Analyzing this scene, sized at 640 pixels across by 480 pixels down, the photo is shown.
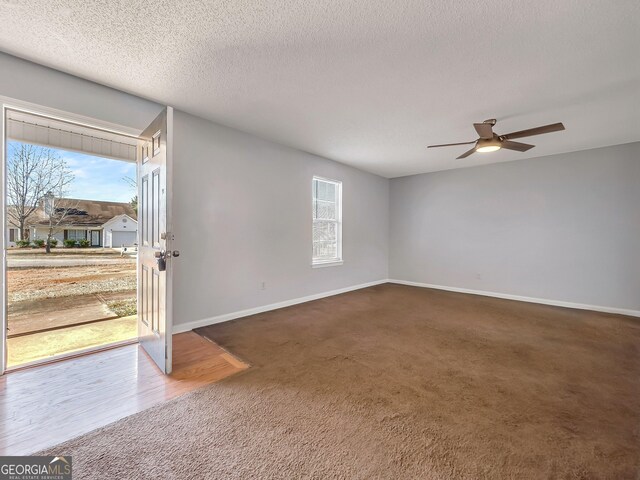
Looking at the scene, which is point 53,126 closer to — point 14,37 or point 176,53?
point 14,37

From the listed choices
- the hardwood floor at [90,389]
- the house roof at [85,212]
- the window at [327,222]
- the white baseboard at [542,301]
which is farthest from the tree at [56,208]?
the white baseboard at [542,301]

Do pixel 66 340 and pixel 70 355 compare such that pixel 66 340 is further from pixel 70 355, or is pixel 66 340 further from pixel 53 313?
pixel 53 313

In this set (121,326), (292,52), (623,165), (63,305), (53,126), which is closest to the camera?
(292,52)

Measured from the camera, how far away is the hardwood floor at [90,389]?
5.16 ft

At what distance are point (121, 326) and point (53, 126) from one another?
2.52 meters

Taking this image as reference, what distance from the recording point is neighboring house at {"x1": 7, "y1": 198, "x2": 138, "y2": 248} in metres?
3.76

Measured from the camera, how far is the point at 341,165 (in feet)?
17.4

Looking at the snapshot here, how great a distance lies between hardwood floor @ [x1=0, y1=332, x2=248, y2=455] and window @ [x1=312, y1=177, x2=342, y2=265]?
274cm

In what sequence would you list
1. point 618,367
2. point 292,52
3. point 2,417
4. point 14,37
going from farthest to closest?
point 618,367 < point 292,52 < point 14,37 < point 2,417

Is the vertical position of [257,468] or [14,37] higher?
[14,37]

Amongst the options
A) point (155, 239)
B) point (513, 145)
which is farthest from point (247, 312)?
point (513, 145)

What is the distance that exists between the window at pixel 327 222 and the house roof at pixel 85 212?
11.2ft

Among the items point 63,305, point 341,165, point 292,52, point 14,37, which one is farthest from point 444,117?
point 63,305

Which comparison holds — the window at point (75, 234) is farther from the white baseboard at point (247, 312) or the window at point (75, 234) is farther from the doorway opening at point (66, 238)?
the white baseboard at point (247, 312)
